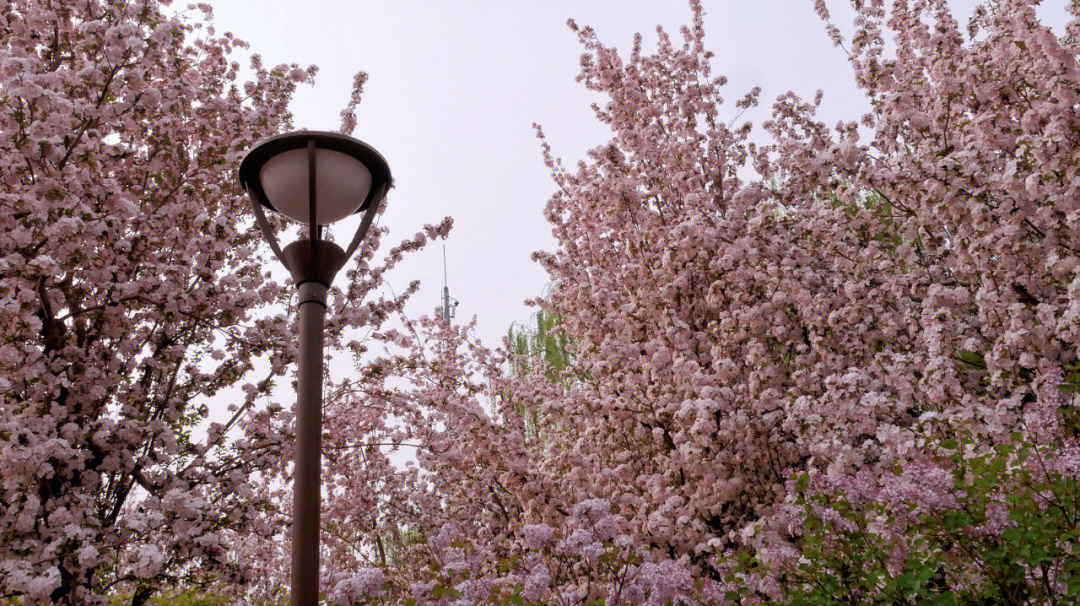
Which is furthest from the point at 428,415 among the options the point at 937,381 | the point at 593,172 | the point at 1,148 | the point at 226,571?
the point at 937,381

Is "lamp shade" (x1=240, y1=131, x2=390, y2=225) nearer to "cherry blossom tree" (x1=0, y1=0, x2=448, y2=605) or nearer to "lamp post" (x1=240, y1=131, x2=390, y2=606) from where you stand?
"lamp post" (x1=240, y1=131, x2=390, y2=606)

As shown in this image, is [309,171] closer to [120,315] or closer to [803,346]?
[120,315]

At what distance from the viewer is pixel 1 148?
480 centimetres

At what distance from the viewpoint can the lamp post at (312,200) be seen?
10.2 ft

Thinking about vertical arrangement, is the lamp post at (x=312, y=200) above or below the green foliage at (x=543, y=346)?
below

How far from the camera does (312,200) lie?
3.21m

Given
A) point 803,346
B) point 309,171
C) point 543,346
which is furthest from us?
point 543,346

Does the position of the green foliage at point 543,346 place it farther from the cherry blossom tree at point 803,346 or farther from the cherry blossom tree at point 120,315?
the cherry blossom tree at point 120,315

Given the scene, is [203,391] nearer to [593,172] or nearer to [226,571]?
[226,571]

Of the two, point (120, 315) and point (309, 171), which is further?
point (120, 315)

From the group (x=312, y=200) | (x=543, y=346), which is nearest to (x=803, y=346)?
(x=312, y=200)

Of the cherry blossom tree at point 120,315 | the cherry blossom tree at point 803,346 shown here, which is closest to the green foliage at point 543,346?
the cherry blossom tree at point 803,346

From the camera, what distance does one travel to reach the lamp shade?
10.5 ft

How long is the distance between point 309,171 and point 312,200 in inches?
5.1
